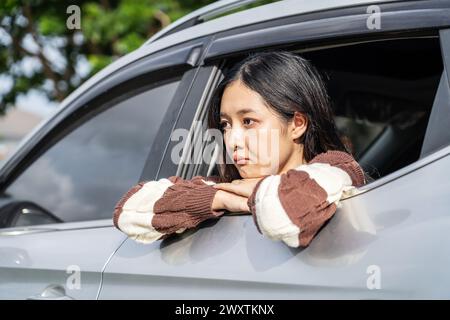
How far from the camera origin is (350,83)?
11.0ft

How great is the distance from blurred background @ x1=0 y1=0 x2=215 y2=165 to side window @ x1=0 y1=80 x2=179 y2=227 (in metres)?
2.54

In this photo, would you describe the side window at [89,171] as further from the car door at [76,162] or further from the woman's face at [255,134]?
the woman's face at [255,134]

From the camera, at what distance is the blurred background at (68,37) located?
266 inches

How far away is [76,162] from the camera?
3.78m

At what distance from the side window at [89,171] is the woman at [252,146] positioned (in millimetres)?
950

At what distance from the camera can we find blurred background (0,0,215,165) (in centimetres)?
677

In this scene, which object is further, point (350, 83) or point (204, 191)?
point (350, 83)

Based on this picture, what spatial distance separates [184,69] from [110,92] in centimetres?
39

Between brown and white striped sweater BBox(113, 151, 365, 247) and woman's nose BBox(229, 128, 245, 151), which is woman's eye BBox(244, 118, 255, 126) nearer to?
woman's nose BBox(229, 128, 245, 151)

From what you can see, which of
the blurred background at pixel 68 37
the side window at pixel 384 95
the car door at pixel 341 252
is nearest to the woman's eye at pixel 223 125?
the car door at pixel 341 252

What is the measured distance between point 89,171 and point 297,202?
2691 millimetres

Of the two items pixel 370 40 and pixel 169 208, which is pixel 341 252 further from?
pixel 370 40
